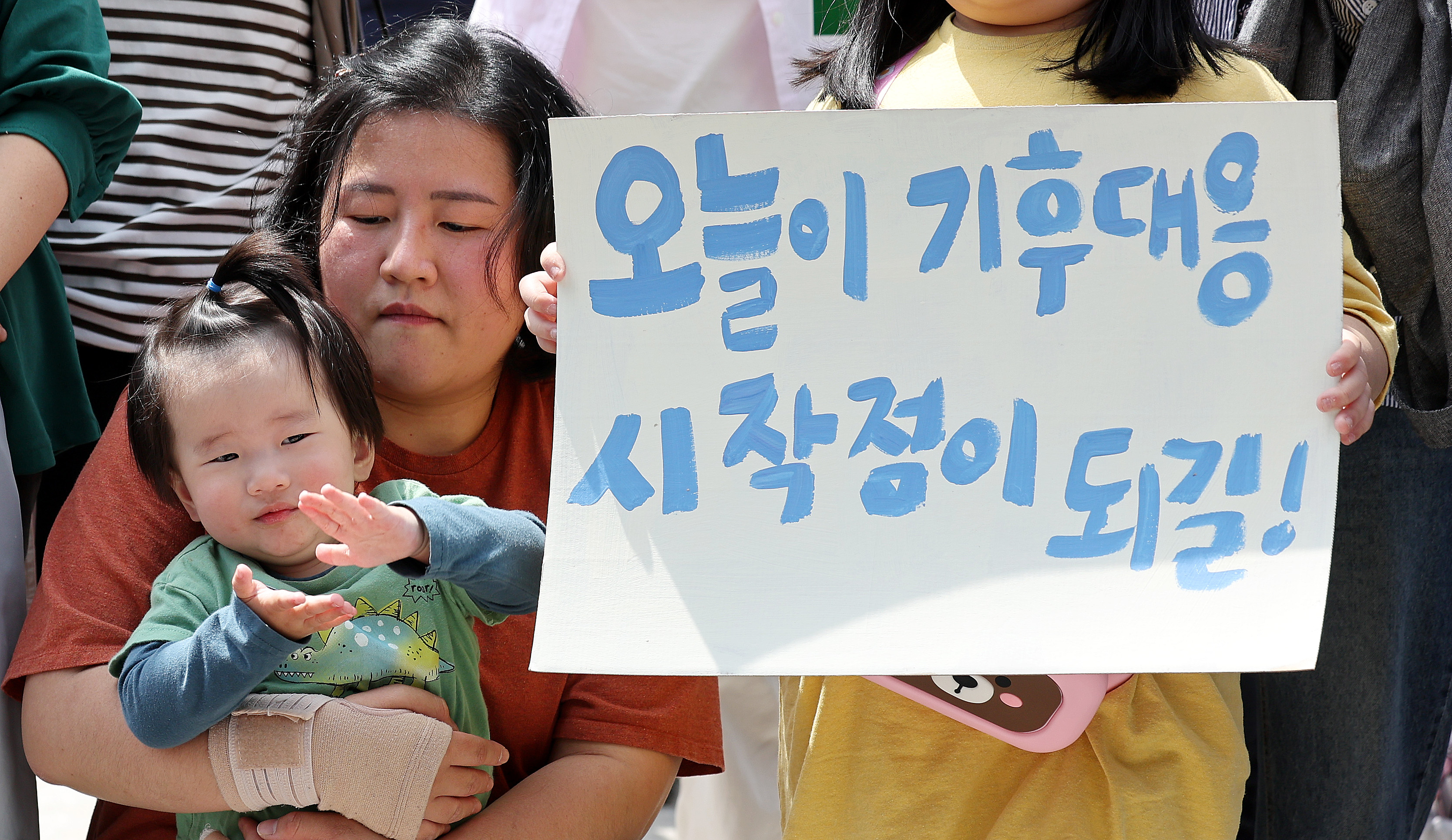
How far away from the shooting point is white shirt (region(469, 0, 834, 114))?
2199 millimetres

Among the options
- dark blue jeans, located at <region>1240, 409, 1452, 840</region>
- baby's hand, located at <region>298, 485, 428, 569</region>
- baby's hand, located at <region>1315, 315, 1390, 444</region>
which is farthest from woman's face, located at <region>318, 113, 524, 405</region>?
dark blue jeans, located at <region>1240, 409, 1452, 840</region>

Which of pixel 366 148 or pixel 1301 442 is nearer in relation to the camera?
pixel 1301 442

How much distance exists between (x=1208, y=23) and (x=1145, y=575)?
0.99 m

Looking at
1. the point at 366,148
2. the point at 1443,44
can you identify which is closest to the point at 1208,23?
the point at 1443,44

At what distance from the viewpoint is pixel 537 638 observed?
1.12m

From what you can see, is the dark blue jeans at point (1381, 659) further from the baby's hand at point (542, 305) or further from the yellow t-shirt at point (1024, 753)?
the baby's hand at point (542, 305)

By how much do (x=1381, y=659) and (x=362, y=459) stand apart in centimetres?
147

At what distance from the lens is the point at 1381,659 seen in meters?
1.84

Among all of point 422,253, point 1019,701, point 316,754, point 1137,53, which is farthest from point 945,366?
point 316,754

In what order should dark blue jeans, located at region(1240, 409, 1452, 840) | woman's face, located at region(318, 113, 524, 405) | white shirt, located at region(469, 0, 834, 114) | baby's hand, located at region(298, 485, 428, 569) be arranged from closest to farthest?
baby's hand, located at region(298, 485, 428, 569) < woman's face, located at region(318, 113, 524, 405) < dark blue jeans, located at region(1240, 409, 1452, 840) < white shirt, located at region(469, 0, 834, 114)

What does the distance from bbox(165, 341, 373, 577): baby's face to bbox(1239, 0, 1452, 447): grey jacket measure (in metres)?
1.25

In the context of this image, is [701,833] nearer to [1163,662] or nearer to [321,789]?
[321,789]

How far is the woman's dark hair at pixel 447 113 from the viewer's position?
1548 millimetres

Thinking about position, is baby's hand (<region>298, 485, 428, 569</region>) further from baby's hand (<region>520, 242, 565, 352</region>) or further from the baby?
baby's hand (<region>520, 242, 565, 352</region>)
